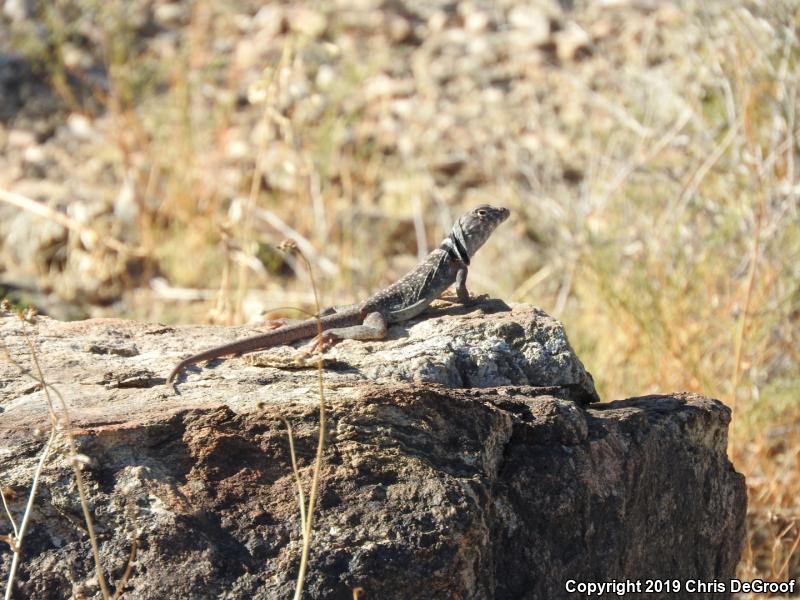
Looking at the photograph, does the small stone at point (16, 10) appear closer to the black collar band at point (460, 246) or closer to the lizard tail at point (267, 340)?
the black collar band at point (460, 246)

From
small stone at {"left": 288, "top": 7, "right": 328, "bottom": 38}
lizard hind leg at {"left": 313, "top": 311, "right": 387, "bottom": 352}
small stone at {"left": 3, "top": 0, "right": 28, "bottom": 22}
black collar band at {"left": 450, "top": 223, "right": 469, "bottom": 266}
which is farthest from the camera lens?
small stone at {"left": 3, "top": 0, "right": 28, "bottom": 22}

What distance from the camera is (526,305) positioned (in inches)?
169

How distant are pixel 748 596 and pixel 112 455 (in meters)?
3.29

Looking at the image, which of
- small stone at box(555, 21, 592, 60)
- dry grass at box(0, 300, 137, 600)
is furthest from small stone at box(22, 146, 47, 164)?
dry grass at box(0, 300, 137, 600)

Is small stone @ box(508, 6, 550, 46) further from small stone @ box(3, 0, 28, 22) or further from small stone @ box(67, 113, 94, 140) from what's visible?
small stone @ box(3, 0, 28, 22)

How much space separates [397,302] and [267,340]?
32.0 inches

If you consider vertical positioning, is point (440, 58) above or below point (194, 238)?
above

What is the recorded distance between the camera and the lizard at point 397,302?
12.8 ft

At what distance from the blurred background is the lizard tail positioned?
342 mm

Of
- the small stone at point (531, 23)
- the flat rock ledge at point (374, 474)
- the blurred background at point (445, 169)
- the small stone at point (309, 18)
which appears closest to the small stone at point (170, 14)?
the blurred background at point (445, 169)

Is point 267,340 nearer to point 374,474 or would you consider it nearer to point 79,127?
point 374,474

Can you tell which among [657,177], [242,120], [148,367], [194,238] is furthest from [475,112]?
[148,367]

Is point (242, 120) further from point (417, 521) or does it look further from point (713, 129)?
point (417, 521)

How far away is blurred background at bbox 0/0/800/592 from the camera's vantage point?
19.5 feet
